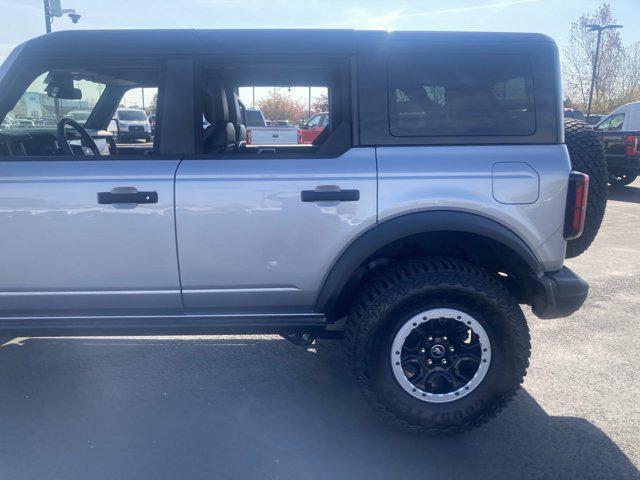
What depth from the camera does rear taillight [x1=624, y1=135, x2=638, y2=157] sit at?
1171cm

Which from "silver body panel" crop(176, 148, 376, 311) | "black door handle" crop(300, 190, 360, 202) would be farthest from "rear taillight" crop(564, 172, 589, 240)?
"black door handle" crop(300, 190, 360, 202)

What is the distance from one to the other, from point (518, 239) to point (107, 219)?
217cm

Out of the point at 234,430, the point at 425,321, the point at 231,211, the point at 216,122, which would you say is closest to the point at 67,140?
the point at 216,122

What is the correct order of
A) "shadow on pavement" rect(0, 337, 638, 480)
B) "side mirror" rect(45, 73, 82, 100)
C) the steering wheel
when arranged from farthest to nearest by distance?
the steering wheel < "side mirror" rect(45, 73, 82, 100) < "shadow on pavement" rect(0, 337, 638, 480)

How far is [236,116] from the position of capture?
440cm

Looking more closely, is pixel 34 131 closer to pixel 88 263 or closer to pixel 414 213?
pixel 88 263

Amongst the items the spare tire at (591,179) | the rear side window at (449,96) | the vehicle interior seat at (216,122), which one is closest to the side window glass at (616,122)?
the spare tire at (591,179)

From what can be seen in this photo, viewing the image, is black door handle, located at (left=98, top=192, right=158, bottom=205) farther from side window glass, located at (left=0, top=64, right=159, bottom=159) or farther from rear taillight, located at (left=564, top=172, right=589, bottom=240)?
rear taillight, located at (left=564, top=172, right=589, bottom=240)

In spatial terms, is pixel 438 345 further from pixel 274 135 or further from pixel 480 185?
pixel 274 135

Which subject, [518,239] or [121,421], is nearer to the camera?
[518,239]

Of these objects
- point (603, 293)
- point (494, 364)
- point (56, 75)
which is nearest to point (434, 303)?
point (494, 364)

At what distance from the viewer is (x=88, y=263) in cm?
302

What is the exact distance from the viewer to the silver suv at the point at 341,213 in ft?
9.75

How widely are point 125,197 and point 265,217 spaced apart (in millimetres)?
731
